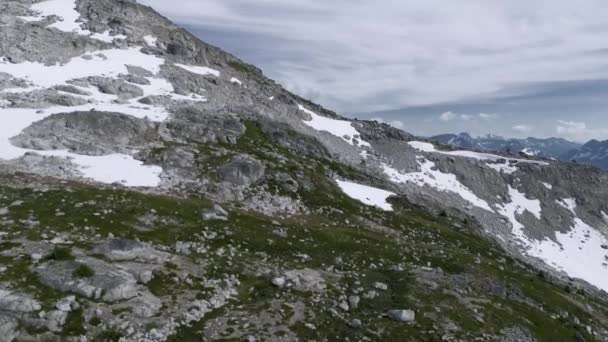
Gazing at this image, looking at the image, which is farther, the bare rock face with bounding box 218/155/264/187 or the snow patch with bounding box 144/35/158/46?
the snow patch with bounding box 144/35/158/46

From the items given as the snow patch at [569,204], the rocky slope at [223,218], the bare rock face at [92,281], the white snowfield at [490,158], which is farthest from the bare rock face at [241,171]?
the snow patch at [569,204]

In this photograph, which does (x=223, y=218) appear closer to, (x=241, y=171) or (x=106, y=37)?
(x=241, y=171)

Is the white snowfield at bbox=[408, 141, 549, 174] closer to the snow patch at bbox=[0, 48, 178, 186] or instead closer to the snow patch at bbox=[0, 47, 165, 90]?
the snow patch at bbox=[0, 48, 178, 186]

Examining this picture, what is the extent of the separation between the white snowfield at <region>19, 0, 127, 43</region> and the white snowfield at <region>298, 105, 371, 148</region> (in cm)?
6141

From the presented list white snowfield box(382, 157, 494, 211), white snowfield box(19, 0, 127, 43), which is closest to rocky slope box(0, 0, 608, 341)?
white snowfield box(382, 157, 494, 211)

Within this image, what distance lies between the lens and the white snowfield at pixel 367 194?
81.1 m

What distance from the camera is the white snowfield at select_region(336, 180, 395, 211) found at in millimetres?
81125

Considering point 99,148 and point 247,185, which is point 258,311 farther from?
point 99,148

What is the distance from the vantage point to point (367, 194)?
85125mm

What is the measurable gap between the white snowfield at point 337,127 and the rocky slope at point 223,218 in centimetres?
83

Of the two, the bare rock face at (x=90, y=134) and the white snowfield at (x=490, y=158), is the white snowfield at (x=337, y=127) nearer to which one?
the white snowfield at (x=490, y=158)

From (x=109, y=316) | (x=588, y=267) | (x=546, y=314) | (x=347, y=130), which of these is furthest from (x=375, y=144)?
(x=109, y=316)

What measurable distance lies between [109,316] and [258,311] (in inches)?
392

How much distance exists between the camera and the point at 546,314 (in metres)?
43.1
